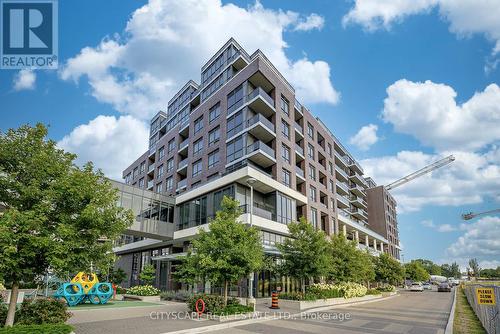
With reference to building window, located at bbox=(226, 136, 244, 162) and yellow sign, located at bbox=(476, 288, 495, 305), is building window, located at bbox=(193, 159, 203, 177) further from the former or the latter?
yellow sign, located at bbox=(476, 288, 495, 305)

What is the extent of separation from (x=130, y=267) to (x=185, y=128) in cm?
2395

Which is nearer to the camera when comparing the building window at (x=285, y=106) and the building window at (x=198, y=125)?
the building window at (x=285, y=106)

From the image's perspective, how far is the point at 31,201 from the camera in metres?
11.6

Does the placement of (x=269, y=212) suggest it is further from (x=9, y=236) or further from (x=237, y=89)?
(x=9, y=236)

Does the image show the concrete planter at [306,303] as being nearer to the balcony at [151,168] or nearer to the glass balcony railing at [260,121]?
the glass balcony railing at [260,121]

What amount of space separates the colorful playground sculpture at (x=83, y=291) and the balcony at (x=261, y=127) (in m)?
19.1

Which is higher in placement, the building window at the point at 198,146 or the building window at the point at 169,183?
the building window at the point at 198,146

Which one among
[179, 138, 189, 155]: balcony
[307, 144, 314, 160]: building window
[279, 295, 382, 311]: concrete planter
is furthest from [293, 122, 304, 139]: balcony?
[279, 295, 382, 311]: concrete planter

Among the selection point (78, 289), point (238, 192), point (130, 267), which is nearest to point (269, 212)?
point (238, 192)

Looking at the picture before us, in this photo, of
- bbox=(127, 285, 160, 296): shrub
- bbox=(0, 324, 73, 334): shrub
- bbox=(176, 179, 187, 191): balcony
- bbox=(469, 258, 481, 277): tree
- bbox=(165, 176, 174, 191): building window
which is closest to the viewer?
bbox=(0, 324, 73, 334): shrub

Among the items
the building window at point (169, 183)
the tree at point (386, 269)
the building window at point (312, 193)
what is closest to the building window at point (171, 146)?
the building window at point (169, 183)

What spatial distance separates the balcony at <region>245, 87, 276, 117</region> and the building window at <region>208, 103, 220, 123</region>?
19.0 feet

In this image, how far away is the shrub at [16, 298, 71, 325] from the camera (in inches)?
475

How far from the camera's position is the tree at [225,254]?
1802cm
